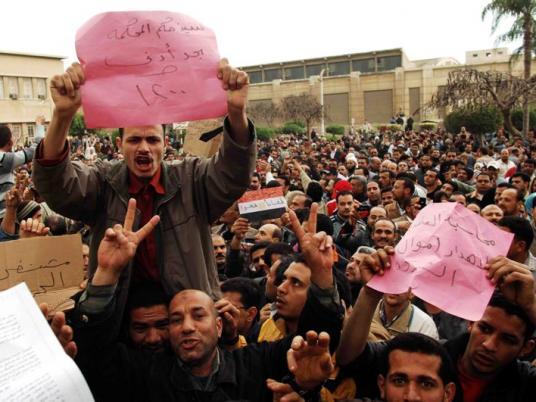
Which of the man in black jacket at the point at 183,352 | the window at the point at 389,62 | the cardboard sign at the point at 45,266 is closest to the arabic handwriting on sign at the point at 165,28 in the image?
the man in black jacket at the point at 183,352

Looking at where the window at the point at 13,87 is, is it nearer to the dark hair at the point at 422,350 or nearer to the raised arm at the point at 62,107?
the raised arm at the point at 62,107

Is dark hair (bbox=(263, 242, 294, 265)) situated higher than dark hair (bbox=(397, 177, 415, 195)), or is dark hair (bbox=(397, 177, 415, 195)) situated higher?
dark hair (bbox=(263, 242, 294, 265))

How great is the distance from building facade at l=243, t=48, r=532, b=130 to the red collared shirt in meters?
42.3

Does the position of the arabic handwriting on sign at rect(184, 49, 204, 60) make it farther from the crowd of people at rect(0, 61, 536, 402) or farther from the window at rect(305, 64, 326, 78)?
the window at rect(305, 64, 326, 78)

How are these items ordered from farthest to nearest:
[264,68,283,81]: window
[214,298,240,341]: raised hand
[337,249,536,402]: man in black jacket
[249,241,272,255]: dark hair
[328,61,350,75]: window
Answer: [264,68,283,81]: window, [328,61,350,75]: window, [249,241,272,255]: dark hair, [214,298,240,341]: raised hand, [337,249,536,402]: man in black jacket

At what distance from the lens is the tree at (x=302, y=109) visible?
4002cm

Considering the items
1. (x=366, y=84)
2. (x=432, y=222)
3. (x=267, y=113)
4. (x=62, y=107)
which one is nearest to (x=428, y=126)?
(x=267, y=113)

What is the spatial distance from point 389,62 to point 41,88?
30217mm

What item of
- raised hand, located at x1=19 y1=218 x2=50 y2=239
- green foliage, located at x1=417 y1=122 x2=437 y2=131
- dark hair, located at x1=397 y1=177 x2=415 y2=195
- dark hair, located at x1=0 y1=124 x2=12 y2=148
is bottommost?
green foliage, located at x1=417 y1=122 x2=437 y2=131

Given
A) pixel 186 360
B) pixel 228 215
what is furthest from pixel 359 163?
pixel 186 360

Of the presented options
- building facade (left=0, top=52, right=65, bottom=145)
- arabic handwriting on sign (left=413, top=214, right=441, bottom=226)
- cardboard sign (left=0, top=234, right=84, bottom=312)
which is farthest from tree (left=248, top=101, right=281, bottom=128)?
arabic handwriting on sign (left=413, top=214, right=441, bottom=226)

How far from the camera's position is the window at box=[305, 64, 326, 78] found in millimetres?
56000

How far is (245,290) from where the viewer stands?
3.77 metres

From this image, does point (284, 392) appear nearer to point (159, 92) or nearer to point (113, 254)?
point (113, 254)
